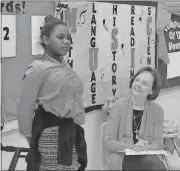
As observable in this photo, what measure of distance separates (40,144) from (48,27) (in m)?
0.43

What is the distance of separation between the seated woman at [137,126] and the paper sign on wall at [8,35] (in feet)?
1.84

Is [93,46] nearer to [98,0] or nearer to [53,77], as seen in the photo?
[98,0]

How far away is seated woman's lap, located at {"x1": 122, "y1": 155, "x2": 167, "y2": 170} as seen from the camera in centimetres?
176

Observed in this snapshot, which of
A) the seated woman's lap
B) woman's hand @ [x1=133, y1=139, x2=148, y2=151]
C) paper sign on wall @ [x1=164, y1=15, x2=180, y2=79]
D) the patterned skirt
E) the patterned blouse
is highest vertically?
paper sign on wall @ [x1=164, y1=15, x2=180, y2=79]

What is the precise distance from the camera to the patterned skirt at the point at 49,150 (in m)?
1.38

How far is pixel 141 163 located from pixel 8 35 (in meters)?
0.84

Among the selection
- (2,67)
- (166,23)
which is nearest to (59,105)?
(2,67)

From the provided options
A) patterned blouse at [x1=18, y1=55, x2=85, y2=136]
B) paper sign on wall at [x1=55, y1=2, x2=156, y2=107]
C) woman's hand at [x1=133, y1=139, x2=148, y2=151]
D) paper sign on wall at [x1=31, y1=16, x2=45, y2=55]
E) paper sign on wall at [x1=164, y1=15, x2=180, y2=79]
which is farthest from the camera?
paper sign on wall at [x1=164, y1=15, x2=180, y2=79]

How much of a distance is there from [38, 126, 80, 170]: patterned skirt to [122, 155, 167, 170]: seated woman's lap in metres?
0.44

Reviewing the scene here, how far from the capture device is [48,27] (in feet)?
4.50

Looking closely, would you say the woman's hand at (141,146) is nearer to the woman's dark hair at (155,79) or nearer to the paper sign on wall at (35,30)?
the woman's dark hair at (155,79)

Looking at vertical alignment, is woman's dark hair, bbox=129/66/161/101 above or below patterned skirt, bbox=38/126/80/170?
above

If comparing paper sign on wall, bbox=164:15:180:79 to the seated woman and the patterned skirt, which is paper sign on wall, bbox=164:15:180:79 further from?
the patterned skirt

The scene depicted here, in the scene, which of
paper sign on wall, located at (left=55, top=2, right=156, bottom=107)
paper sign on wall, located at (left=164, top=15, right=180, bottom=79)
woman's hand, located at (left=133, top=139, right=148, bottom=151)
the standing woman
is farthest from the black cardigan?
paper sign on wall, located at (left=164, top=15, right=180, bottom=79)
